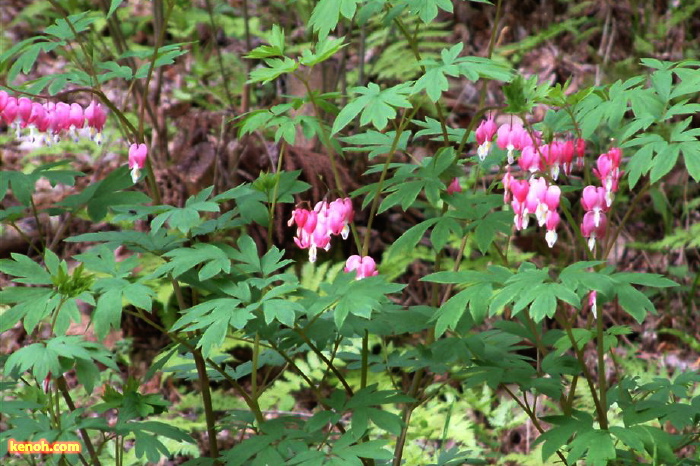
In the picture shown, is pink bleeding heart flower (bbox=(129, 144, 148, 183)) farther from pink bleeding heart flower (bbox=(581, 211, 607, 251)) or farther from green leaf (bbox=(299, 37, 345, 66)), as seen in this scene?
pink bleeding heart flower (bbox=(581, 211, 607, 251))

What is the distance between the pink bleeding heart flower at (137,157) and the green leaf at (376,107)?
71 centimetres

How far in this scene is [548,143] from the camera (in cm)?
234

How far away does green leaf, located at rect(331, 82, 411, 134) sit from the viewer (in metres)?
2.03

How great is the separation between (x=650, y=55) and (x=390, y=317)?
5188 millimetres

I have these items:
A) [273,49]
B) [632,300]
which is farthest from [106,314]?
[632,300]

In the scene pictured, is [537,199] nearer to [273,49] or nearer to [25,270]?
[273,49]

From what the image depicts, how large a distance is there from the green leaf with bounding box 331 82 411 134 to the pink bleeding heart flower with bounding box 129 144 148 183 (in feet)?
2.31

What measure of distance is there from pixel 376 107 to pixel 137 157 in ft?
2.75

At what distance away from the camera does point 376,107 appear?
6.77ft

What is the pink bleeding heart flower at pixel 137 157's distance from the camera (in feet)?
8.02

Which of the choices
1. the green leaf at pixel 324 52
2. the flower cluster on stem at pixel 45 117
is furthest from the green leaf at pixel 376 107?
the flower cluster on stem at pixel 45 117

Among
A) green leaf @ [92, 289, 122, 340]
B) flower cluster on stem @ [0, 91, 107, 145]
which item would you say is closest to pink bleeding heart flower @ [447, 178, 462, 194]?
green leaf @ [92, 289, 122, 340]

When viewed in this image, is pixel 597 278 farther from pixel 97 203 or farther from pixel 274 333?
pixel 97 203

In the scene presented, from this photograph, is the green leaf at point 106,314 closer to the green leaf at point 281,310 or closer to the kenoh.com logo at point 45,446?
→ the green leaf at point 281,310
